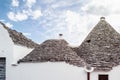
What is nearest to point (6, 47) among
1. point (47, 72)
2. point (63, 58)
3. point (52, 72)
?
point (47, 72)

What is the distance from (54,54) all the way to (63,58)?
3.09 ft

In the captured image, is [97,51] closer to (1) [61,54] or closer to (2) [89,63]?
(2) [89,63]

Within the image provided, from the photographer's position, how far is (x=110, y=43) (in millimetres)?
25297

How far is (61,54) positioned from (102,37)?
13.6ft

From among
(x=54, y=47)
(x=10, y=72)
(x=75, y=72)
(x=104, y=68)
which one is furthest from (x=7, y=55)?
(x=104, y=68)

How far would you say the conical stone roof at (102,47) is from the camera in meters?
23.8

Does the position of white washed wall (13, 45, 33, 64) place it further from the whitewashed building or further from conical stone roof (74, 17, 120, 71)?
conical stone roof (74, 17, 120, 71)

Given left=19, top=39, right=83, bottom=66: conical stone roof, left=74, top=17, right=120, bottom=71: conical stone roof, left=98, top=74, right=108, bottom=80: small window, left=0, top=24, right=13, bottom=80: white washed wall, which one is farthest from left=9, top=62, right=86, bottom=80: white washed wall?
left=74, top=17, right=120, bottom=71: conical stone roof

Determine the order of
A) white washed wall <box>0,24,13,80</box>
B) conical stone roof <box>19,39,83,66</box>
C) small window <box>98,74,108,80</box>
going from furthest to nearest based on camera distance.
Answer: white washed wall <box>0,24,13,80</box>
conical stone roof <box>19,39,83,66</box>
small window <box>98,74,108,80</box>

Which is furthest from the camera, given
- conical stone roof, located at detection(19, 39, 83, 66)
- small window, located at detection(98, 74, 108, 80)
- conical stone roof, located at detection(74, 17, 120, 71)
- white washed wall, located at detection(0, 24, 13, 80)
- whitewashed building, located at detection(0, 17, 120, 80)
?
white washed wall, located at detection(0, 24, 13, 80)

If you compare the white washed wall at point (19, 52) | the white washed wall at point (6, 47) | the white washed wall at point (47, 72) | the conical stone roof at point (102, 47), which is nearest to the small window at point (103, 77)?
the conical stone roof at point (102, 47)

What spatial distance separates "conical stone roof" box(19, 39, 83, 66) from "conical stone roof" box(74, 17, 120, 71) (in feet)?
3.63

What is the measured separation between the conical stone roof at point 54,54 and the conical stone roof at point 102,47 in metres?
1.11

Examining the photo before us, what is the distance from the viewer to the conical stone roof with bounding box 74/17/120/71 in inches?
936
